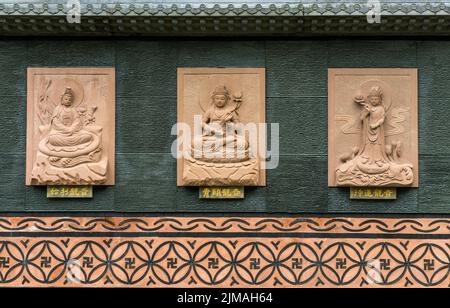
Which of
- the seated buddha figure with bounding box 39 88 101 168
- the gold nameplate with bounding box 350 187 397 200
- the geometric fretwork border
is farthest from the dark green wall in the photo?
the seated buddha figure with bounding box 39 88 101 168

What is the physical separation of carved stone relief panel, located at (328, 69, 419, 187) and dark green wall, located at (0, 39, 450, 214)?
102mm

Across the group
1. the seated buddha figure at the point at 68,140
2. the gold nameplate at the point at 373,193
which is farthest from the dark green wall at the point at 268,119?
the seated buddha figure at the point at 68,140

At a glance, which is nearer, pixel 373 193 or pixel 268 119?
pixel 373 193

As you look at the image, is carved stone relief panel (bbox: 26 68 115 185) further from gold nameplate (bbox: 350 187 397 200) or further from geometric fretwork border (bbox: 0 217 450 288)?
gold nameplate (bbox: 350 187 397 200)

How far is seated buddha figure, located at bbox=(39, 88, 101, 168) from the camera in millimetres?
9141

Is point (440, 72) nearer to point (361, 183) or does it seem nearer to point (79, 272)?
point (361, 183)

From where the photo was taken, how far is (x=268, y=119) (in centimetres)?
925

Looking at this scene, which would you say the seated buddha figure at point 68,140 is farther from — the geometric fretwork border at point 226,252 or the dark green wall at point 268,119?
the geometric fretwork border at point 226,252

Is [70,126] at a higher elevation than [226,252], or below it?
higher

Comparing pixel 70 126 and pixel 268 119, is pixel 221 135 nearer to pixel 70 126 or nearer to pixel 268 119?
pixel 268 119

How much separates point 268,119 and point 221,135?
527mm

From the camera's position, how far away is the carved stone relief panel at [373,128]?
906 centimetres

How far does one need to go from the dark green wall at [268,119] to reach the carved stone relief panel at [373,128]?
10cm

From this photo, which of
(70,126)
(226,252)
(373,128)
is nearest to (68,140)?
(70,126)
